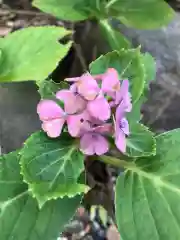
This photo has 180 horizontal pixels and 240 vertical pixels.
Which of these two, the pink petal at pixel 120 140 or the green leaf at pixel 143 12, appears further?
the green leaf at pixel 143 12

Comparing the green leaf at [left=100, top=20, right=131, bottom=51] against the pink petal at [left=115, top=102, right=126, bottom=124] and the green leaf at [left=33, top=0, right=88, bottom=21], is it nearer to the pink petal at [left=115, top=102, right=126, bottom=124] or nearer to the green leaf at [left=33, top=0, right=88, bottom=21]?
the green leaf at [left=33, top=0, right=88, bottom=21]

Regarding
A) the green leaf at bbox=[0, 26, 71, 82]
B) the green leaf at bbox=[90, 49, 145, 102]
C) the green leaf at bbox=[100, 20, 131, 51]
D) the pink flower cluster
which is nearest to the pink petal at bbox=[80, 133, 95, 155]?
the pink flower cluster

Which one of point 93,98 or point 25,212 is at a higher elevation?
point 93,98

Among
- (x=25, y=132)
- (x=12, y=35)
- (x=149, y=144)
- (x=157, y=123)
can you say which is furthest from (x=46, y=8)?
(x=149, y=144)

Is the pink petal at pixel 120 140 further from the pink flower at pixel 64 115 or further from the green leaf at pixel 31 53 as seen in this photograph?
the green leaf at pixel 31 53

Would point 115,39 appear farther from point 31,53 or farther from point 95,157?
point 95,157

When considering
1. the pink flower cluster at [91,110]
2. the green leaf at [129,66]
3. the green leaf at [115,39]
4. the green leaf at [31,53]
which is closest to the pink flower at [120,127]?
the pink flower cluster at [91,110]

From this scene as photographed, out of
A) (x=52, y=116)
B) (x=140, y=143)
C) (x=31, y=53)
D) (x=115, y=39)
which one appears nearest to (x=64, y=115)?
(x=52, y=116)
